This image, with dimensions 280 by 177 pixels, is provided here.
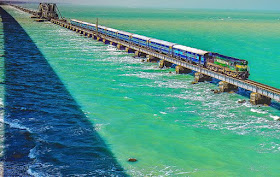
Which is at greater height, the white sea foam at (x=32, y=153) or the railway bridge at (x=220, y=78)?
the railway bridge at (x=220, y=78)

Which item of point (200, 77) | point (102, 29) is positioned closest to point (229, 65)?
point (200, 77)

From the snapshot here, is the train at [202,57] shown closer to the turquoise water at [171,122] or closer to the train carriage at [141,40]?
the train carriage at [141,40]

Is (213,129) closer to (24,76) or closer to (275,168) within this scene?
(275,168)

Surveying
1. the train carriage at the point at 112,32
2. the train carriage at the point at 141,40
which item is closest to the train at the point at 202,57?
the train carriage at the point at 141,40

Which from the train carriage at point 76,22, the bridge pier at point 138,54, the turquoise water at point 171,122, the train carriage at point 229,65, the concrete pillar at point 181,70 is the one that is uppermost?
the train carriage at point 76,22

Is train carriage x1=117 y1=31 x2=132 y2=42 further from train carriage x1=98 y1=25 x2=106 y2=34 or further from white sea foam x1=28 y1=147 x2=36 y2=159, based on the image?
white sea foam x1=28 y1=147 x2=36 y2=159

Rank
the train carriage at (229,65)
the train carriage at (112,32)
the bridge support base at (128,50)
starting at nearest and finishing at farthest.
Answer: the train carriage at (229,65), the bridge support base at (128,50), the train carriage at (112,32)

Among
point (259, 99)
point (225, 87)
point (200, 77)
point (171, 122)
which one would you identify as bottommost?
point (171, 122)

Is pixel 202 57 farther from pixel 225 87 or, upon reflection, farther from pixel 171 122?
pixel 171 122
